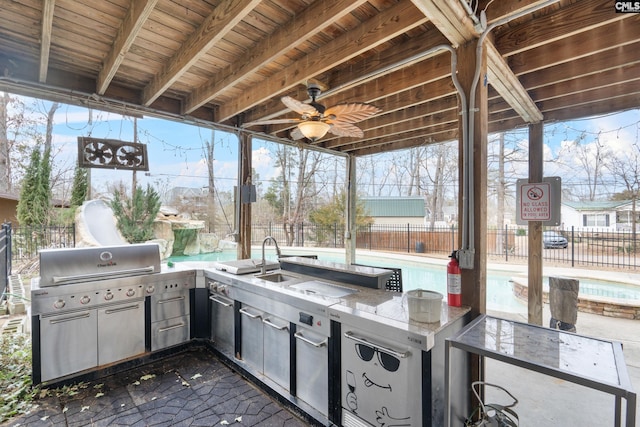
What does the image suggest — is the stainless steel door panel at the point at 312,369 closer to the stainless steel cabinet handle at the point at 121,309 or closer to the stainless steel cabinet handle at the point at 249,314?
the stainless steel cabinet handle at the point at 249,314

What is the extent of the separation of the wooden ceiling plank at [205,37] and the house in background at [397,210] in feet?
34.3

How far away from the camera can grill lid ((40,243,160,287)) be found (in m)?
2.46

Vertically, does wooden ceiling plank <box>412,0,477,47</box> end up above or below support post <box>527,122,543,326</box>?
above

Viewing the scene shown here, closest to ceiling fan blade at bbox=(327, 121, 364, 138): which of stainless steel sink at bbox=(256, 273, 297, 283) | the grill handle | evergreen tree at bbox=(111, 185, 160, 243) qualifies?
stainless steel sink at bbox=(256, 273, 297, 283)

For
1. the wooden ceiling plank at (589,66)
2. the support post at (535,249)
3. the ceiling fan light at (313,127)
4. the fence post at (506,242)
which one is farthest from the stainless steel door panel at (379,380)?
the fence post at (506,242)

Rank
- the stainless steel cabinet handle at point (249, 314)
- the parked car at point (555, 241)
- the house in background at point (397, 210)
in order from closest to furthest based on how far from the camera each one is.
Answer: the stainless steel cabinet handle at point (249, 314) → the parked car at point (555, 241) → the house in background at point (397, 210)

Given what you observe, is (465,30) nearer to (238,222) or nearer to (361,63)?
(361,63)

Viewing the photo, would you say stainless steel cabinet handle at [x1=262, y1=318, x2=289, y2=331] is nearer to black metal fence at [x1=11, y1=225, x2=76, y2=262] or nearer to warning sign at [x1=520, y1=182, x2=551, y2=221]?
warning sign at [x1=520, y1=182, x2=551, y2=221]

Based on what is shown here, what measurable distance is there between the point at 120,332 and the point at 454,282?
2947mm

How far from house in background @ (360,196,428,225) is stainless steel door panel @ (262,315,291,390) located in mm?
10633

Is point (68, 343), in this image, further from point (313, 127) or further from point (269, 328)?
point (313, 127)

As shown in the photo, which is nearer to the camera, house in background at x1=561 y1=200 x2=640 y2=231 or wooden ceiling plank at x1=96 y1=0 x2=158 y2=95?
wooden ceiling plank at x1=96 y1=0 x2=158 y2=95

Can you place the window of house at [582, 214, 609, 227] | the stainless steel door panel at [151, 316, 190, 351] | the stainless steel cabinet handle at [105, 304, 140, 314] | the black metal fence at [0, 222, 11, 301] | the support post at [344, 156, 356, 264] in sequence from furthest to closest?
1. the window of house at [582, 214, 609, 227]
2. the support post at [344, 156, 356, 264]
3. the black metal fence at [0, 222, 11, 301]
4. the stainless steel door panel at [151, 316, 190, 351]
5. the stainless steel cabinet handle at [105, 304, 140, 314]

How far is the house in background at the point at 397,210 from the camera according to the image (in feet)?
42.5
